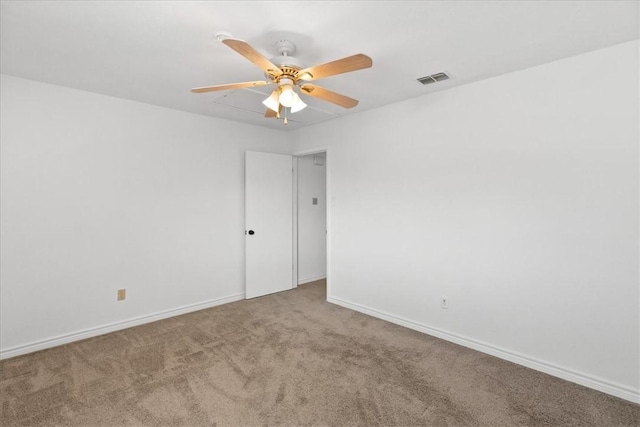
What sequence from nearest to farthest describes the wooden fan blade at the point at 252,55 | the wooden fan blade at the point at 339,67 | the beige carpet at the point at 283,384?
the wooden fan blade at the point at 252,55 → the wooden fan blade at the point at 339,67 → the beige carpet at the point at 283,384

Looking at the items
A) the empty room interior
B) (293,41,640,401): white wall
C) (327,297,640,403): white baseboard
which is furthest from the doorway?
(327,297,640,403): white baseboard

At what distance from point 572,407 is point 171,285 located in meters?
3.83

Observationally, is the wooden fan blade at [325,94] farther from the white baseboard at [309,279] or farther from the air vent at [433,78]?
the white baseboard at [309,279]

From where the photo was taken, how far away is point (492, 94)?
8.93 ft

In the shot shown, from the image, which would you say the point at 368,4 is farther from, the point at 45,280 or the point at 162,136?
the point at 45,280

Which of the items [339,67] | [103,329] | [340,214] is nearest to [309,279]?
[340,214]

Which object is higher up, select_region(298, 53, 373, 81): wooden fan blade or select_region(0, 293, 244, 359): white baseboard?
select_region(298, 53, 373, 81): wooden fan blade

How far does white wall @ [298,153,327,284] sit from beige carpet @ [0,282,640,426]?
1888mm

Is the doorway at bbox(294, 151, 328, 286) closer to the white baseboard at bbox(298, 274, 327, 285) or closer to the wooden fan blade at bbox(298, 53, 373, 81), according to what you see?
the white baseboard at bbox(298, 274, 327, 285)

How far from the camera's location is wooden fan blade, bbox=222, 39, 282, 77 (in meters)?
1.56

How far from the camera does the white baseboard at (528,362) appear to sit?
2163 millimetres

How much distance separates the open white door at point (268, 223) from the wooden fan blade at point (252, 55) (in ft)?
7.83

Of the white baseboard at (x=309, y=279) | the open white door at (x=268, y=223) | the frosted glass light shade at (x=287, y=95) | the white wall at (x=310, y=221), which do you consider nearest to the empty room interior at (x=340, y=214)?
the frosted glass light shade at (x=287, y=95)

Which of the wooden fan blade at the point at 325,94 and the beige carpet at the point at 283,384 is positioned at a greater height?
the wooden fan blade at the point at 325,94
